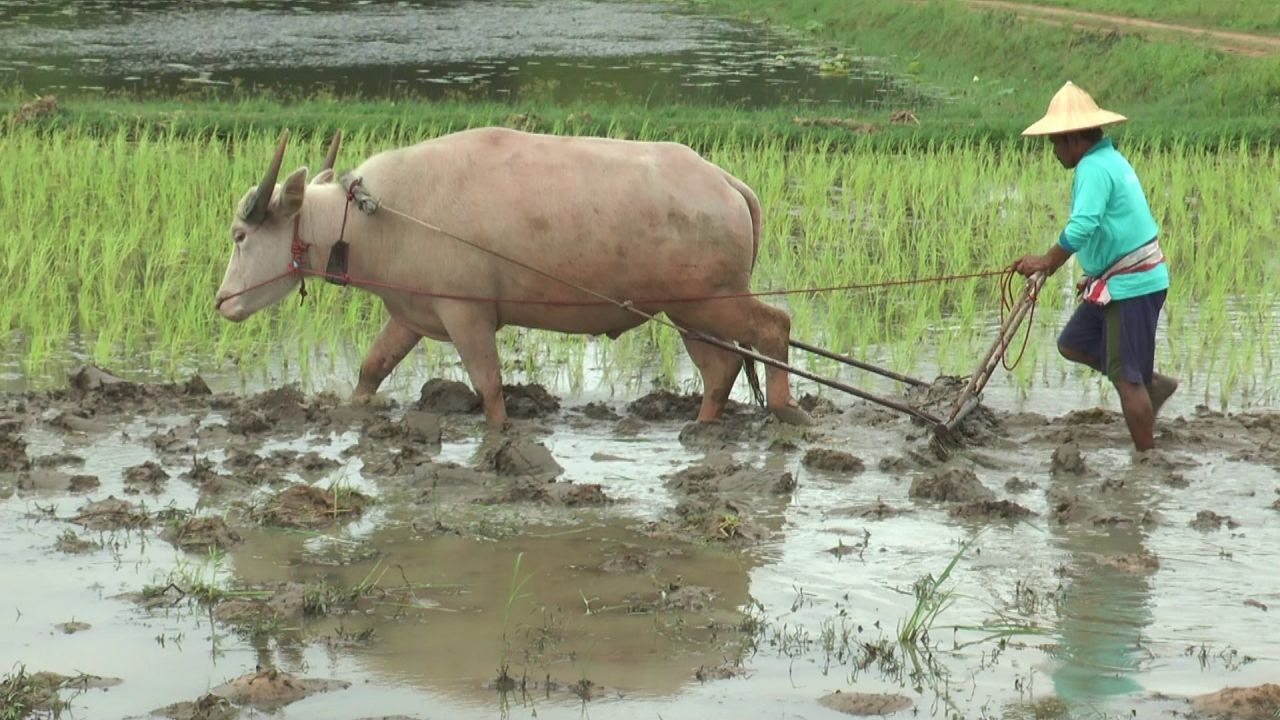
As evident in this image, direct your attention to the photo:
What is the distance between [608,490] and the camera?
4.83m

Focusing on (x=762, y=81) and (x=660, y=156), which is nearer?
(x=660, y=156)

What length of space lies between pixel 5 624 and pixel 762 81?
12713 mm

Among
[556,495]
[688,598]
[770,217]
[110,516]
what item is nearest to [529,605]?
[688,598]

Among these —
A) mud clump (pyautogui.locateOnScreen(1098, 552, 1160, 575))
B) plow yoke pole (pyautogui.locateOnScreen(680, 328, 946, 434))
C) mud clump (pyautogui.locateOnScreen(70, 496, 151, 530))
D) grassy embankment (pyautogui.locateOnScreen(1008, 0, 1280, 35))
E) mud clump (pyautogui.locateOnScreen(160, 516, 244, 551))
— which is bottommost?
mud clump (pyautogui.locateOnScreen(70, 496, 151, 530))

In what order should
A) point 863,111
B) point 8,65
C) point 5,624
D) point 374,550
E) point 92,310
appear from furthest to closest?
1. point 8,65
2. point 863,111
3. point 92,310
4. point 374,550
5. point 5,624

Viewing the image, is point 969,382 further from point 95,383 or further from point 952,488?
point 95,383

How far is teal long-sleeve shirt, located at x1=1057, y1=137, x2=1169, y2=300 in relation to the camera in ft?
15.8

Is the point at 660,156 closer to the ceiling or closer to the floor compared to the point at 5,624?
closer to the ceiling

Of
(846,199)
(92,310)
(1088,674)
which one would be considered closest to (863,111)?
(846,199)

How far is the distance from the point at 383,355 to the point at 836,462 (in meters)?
1.65

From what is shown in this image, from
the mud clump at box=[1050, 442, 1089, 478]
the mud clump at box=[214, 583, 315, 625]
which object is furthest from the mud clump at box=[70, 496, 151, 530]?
the mud clump at box=[1050, 442, 1089, 478]

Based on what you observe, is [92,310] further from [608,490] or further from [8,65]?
[8,65]

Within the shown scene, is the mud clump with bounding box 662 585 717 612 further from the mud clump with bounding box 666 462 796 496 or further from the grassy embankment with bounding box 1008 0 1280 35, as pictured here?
the grassy embankment with bounding box 1008 0 1280 35

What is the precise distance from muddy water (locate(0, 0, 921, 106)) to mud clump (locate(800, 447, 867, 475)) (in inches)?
339
